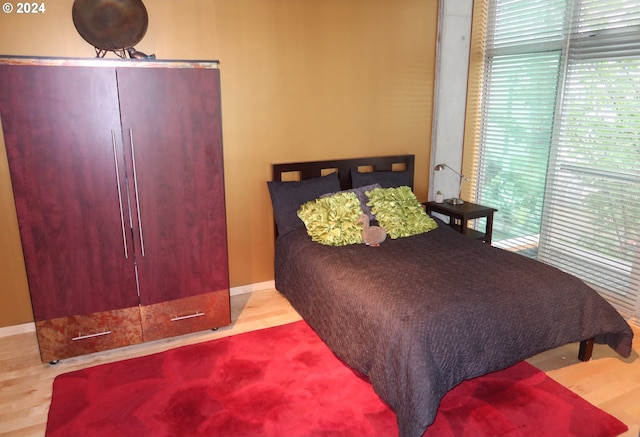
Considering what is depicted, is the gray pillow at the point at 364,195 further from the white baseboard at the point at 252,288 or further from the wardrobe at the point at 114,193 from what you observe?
the wardrobe at the point at 114,193

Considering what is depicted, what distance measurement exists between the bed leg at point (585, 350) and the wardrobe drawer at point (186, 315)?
2.20 meters

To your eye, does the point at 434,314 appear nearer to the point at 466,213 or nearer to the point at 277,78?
the point at 466,213

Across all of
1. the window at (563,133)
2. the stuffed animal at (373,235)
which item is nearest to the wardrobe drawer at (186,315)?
the stuffed animal at (373,235)

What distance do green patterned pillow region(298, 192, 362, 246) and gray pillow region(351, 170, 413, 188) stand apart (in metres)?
0.38

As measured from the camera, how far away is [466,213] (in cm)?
381

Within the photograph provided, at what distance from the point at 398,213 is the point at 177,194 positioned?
5.10ft

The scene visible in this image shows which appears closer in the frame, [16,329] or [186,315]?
[186,315]

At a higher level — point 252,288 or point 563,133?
point 563,133

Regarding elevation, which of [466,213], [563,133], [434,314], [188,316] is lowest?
[188,316]

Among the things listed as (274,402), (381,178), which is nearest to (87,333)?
(274,402)

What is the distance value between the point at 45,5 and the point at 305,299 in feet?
7.87

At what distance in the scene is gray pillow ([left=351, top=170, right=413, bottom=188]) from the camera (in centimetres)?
376

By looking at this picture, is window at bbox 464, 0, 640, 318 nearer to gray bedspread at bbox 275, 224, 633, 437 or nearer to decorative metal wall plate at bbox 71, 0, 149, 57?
gray bedspread at bbox 275, 224, 633, 437

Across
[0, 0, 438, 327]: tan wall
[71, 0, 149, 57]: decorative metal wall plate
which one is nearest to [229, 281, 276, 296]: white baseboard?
[0, 0, 438, 327]: tan wall
